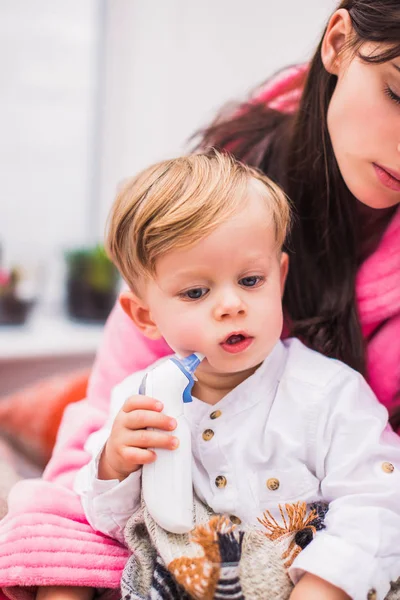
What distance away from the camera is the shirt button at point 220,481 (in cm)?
81

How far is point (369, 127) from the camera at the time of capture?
824 mm

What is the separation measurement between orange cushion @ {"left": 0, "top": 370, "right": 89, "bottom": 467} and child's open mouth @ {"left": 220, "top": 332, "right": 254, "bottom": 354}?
0.75 meters

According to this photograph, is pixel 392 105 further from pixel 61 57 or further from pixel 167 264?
pixel 61 57

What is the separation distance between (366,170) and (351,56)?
0.14 m

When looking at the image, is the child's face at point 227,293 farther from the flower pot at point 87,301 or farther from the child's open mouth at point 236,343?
the flower pot at point 87,301

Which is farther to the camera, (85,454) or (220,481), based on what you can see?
(85,454)

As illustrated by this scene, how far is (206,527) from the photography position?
73cm

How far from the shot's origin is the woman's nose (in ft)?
2.48

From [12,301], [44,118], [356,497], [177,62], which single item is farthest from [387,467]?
[44,118]

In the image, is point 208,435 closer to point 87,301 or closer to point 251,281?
point 251,281

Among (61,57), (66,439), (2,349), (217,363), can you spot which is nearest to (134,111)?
(61,57)

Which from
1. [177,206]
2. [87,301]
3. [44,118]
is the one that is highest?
[177,206]

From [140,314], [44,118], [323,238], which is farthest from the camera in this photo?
[44,118]

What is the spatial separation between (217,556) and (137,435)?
150 millimetres
